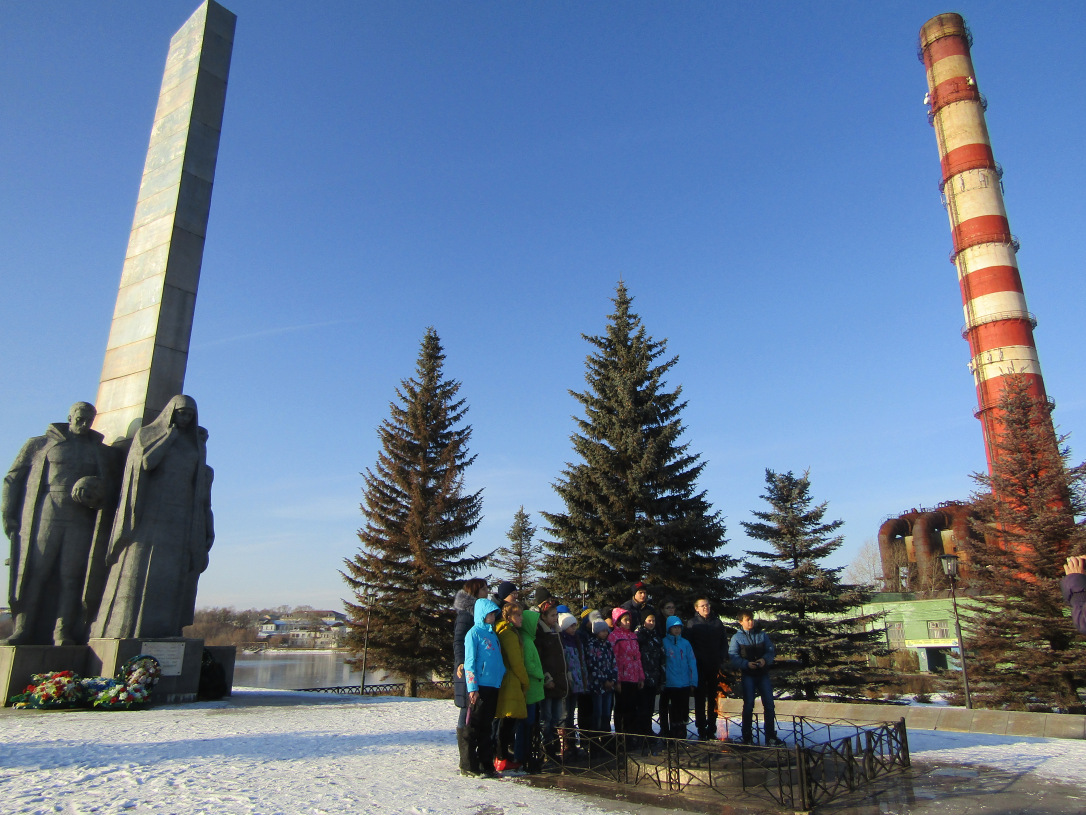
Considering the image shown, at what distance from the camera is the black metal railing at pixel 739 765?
16.0 ft

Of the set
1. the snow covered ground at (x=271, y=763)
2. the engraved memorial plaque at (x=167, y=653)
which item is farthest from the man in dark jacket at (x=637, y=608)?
the engraved memorial plaque at (x=167, y=653)

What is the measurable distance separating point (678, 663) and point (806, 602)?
1264cm

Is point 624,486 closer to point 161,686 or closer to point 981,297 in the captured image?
point 161,686

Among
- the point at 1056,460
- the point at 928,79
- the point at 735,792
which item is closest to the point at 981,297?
the point at 928,79

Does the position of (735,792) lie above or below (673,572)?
below

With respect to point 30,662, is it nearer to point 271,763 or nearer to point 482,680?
point 271,763

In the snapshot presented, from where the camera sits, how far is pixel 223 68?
46.2ft

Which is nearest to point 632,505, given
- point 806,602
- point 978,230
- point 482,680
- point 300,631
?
point 806,602

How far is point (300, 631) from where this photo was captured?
385 feet

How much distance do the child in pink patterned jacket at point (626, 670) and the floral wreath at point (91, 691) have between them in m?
5.97

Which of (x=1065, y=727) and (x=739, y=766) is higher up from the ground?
(x=739, y=766)

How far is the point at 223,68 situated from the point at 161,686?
11.4 meters

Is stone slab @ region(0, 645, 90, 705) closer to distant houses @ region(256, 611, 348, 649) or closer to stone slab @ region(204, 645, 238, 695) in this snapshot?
stone slab @ region(204, 645, 238, 695)

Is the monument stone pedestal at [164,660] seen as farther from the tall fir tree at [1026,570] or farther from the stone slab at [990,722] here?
the tall fir tree at [1026,570]
